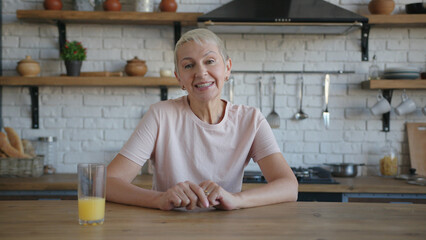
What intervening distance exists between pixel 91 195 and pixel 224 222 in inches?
13.3

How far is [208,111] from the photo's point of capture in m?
1.85

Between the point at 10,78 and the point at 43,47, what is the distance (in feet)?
1.20

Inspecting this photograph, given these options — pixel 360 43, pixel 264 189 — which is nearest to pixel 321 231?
pixel 264 189

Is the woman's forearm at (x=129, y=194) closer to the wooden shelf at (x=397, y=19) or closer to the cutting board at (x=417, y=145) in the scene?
the wooden shelf at (x=397, y=19)

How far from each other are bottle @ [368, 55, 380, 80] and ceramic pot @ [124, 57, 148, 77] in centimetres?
159

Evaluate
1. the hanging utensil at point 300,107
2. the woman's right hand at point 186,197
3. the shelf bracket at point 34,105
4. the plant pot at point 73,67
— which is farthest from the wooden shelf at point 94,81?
the woman's right hand at point 186,197

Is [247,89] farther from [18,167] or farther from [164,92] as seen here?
[18,167]

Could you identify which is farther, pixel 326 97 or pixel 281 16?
pixel 326 97

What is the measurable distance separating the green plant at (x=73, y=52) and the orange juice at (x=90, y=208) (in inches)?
86.1

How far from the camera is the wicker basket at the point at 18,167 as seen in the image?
2939 millimetres

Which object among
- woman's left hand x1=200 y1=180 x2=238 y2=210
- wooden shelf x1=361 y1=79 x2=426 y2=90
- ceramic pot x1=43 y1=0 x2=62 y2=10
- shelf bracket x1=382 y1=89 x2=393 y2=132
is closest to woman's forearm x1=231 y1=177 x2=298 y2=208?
woman's left hand x1=200 y1=180 x2=238 y2=210

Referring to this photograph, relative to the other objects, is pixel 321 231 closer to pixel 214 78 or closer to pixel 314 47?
pixel 214 78

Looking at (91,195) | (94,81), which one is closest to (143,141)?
(91,195)

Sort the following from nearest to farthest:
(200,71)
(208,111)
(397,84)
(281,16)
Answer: (200,71), (208,111), (281,16), (397,84)
